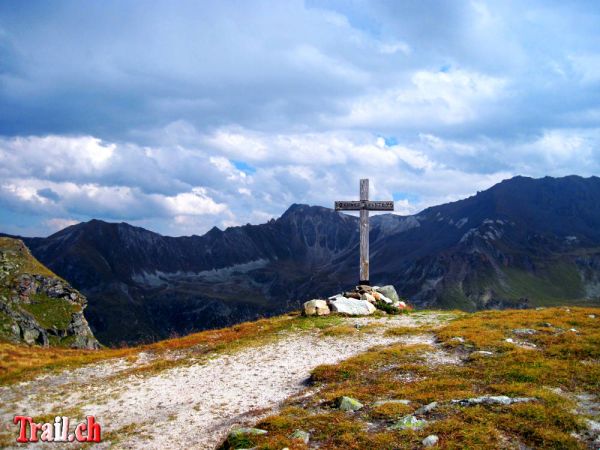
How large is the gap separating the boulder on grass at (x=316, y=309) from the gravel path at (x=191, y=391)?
242 inches

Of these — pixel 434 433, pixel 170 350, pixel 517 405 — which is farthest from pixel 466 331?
pixel 170 350

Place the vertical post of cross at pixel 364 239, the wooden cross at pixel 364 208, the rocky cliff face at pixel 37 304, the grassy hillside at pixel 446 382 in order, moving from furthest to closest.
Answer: the rocky cliff face at pixel 37 304 < the vertical post of cross at pixel 364 239 < the wooden cross at pixel 364 208 < the grassy hillside at pixel 446 382

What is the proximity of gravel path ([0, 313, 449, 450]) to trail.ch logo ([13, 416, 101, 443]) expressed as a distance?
524 millimetres

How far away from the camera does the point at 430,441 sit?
11.7 meters

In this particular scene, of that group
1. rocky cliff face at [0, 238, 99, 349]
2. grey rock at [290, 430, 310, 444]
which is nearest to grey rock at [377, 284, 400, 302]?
grey rock at [290, 430, 310, 444]

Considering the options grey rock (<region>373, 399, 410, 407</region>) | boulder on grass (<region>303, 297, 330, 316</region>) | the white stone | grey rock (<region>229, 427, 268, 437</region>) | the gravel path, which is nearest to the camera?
grey rock (<region>229, 427, 268, 437</region>)

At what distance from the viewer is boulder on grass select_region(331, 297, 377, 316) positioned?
3459 cm

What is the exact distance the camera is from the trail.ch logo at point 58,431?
16.1 metres

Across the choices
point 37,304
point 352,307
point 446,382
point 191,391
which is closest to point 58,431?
point 191,391

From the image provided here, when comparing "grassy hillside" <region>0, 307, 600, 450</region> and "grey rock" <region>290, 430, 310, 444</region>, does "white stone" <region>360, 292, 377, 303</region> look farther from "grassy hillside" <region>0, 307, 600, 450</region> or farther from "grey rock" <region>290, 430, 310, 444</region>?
"grey rock" <region>290, 430, 310, 444</region>

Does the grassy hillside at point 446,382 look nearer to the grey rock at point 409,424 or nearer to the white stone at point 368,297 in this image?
the grey rock at point 409,424

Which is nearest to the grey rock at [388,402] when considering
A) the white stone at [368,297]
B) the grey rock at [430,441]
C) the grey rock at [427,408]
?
the grey rock at [427,408]

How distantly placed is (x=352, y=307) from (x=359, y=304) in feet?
2.60

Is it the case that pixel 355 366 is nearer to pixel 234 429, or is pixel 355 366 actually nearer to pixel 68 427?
pixel 234 429
